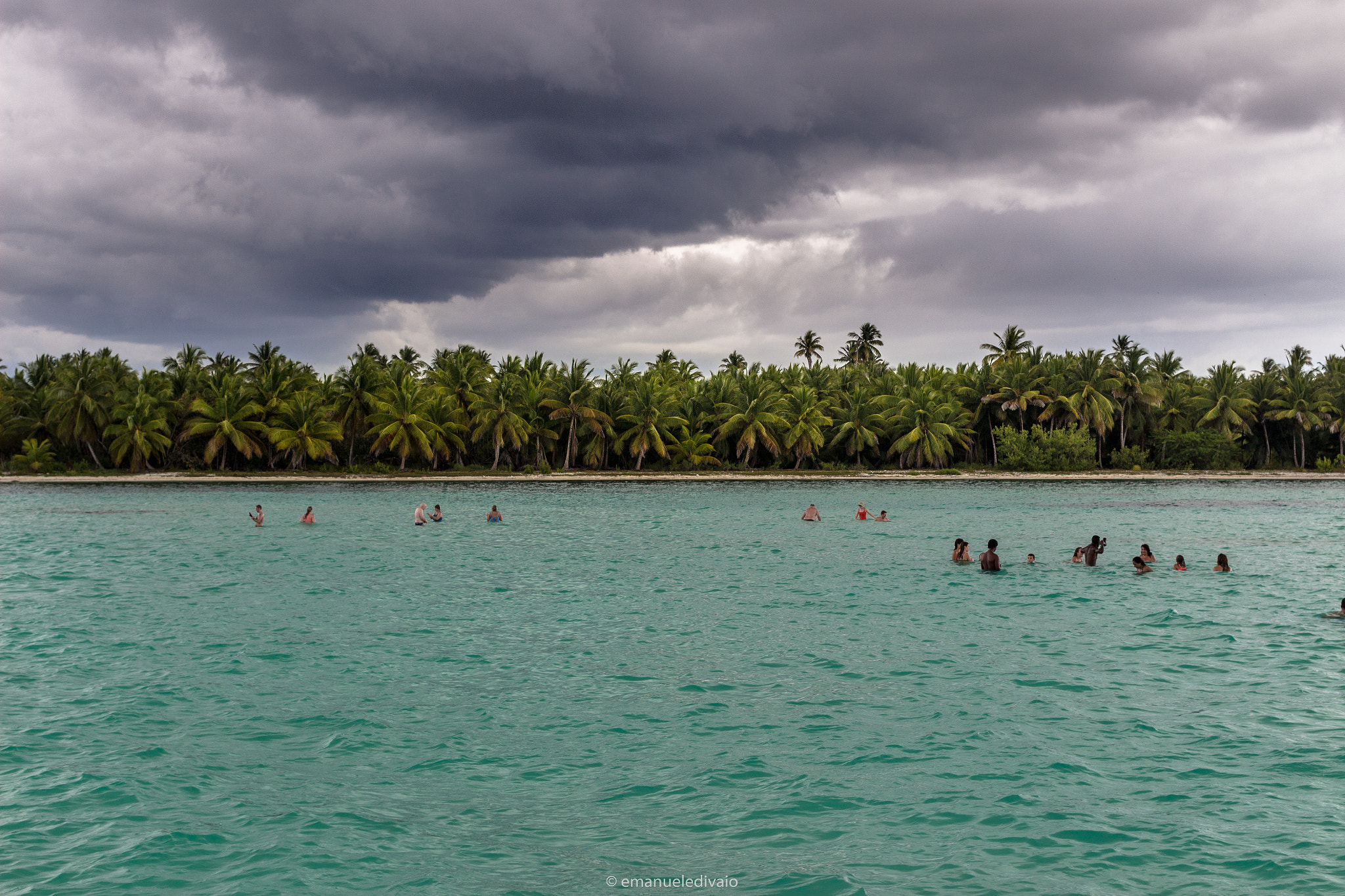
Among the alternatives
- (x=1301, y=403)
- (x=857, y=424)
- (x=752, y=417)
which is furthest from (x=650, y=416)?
(x=1301, y=403)

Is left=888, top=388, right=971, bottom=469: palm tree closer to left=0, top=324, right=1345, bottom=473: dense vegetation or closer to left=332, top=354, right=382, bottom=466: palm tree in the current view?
left=0, top=324, right=1345, bottom=473: dense vegetation

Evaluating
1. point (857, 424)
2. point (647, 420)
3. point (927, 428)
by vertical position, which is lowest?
point (927, 428)

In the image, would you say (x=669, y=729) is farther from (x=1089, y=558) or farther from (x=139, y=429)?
(x=139, y=429)

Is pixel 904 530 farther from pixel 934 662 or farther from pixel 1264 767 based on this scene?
pixel 1264 767

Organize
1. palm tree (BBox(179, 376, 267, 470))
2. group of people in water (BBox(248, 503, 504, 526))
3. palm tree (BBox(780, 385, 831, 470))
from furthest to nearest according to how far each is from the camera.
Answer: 1. palm tree (BBox(780, 385, 831, 470))
2. palm tree (BBox(179, 376, 267, 470))
3. group of people in water (BBox(248, 503, 504, 526))

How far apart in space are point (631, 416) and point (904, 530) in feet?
147

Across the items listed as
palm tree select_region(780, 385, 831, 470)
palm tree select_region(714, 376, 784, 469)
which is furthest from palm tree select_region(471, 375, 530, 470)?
palm tree select_region(780, 385, 831, 470)

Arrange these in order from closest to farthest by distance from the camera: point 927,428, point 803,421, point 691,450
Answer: point 927,428
point 803,421
point 691,450

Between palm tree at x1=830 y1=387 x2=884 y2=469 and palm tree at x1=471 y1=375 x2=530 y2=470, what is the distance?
29952 mm

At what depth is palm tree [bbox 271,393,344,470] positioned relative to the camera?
76.3m

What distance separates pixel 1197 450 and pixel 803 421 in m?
37.6

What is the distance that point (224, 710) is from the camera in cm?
1331

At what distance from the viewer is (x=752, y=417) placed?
8431 centimetres

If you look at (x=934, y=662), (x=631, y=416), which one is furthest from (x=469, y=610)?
(x=631, y=416)
